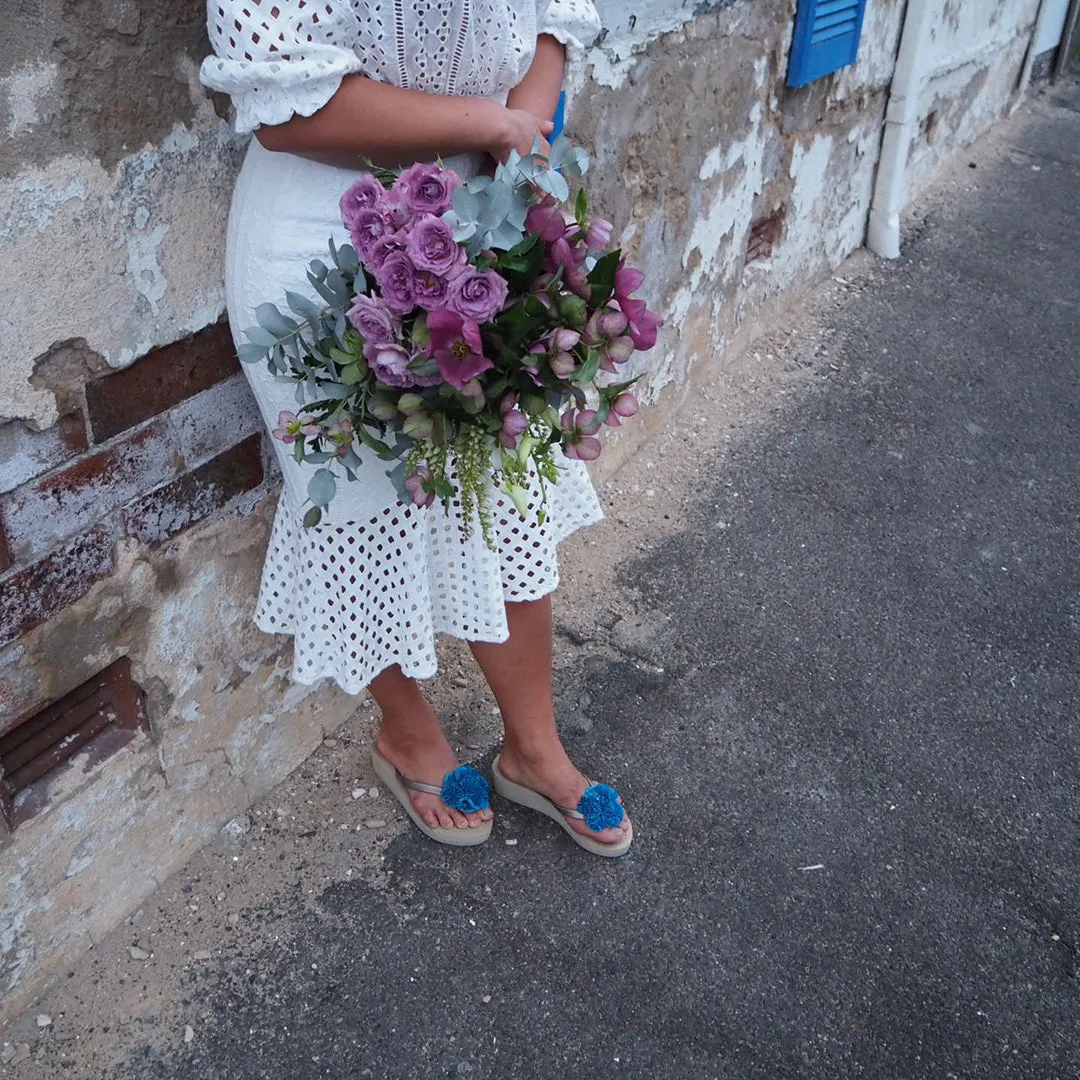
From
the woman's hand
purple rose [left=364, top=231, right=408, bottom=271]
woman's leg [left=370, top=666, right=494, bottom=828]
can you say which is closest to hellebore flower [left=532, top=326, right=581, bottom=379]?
purple rose [left=364, top=231, right=408, bottom=271]

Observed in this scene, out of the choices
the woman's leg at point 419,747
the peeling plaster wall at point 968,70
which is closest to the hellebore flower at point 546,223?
the woman's leg at point 419,747

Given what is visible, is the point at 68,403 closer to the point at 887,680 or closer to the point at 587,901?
the point at 587,901

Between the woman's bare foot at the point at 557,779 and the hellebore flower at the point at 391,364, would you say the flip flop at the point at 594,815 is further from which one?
the hellebore flower at the point at 391,364

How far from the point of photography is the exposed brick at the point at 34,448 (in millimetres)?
1588

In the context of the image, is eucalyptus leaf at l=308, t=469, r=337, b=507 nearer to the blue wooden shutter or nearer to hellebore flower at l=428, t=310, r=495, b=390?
hellebore flower at l=428, t=310, r=495, b=390

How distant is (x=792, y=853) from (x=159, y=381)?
1498 mm

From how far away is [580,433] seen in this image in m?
1.58

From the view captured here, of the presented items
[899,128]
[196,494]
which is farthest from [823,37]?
[196,494]

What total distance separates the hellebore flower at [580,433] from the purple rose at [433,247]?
0.27 metres

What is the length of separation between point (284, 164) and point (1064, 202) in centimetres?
473

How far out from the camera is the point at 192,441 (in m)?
1.86

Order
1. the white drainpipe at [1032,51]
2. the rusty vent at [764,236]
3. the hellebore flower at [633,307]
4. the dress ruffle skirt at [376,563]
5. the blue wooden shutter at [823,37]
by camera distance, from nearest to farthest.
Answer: the hellebore flower at [633,307] → the dress ruffle skirt at [376,563] → the blue wooden shutter at [823,37] → the rusty vent at [764,236] → the white drainpipe at [1032,51]

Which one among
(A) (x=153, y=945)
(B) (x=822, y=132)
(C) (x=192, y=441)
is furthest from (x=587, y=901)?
(B) (x=822, y=132)

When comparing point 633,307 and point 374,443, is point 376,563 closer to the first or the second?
point 374,443
